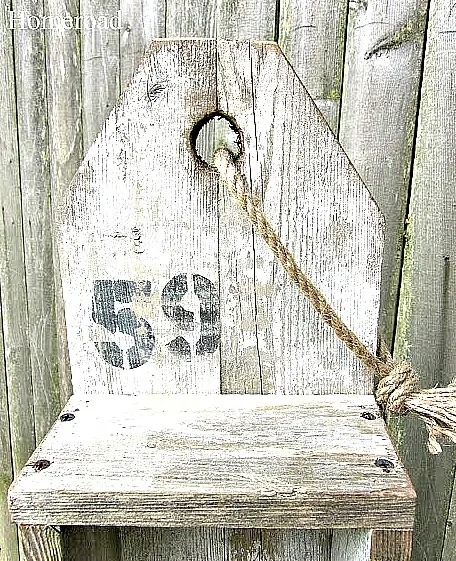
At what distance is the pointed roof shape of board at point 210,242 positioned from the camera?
0.85 metres

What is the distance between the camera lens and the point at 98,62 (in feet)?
4.29

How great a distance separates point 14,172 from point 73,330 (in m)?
0.60

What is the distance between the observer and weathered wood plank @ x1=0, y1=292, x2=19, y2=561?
1.54 m

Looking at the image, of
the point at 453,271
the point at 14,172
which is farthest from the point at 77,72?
the point at 453,271

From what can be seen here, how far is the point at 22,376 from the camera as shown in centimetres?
151

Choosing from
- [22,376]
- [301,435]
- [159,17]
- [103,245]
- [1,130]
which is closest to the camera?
[301,435]

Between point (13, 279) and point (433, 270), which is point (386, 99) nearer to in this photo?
point (433, 270)

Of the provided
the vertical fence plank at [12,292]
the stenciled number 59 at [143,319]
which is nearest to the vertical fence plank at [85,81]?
the vertical fence plank at [12,292]

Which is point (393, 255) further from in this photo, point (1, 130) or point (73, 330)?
point (1, 130)

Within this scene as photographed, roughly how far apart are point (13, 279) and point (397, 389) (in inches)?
35.7

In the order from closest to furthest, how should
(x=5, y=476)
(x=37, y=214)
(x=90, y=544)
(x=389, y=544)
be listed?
1. (x=389, y=544)
2. (x=90, y=544)
3. (x=37, y=214)
4. (x=5, y=476)

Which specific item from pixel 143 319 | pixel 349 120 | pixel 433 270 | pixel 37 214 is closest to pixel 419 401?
pixel 143 319

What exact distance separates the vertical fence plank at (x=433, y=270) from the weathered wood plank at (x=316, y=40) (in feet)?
0.52

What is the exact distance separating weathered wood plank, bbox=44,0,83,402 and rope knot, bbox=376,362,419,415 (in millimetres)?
782
